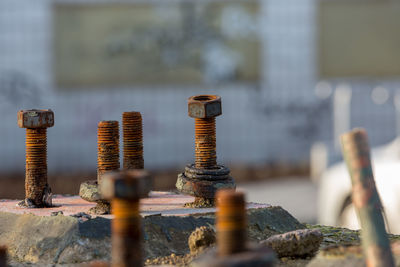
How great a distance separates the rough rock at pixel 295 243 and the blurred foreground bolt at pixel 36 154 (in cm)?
126

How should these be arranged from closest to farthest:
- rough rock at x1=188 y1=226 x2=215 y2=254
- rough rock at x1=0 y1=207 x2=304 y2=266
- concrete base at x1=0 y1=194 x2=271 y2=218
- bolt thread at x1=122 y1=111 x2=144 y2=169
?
rough rock at x1=188 y1=226 x2=215 y2=254 < rough rock at x1=0 y1=207 x2=304 y2=266 < concrete base at x1=0 y1=194 x2=271 y2=218 < bolt thread at x1=122 y1=111 x2=144 y2=169

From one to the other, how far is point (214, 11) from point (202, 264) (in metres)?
12.7

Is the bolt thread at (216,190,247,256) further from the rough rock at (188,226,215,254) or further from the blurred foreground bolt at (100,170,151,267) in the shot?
the rough rock at (188,226,215,254)

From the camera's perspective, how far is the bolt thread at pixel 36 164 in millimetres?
3973

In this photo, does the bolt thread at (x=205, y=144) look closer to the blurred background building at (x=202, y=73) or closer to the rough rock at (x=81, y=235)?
the rough rock at (x=81, y=235)

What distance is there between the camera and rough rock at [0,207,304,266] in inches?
135

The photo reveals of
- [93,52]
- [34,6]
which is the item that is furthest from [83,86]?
[34,6]

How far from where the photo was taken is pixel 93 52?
14.5 m

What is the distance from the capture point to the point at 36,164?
401 cm

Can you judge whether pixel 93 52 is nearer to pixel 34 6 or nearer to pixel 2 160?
pixel 34 6

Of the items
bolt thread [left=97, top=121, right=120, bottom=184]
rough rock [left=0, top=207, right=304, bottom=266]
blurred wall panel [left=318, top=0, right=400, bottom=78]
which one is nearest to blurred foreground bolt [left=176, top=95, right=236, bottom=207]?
rough rock [left=0, top=207, right=304, bottom=266]

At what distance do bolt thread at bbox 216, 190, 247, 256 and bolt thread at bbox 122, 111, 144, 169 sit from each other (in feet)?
6.21

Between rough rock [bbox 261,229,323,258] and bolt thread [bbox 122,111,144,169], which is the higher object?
bolt thread [bbox 122,111,144,169]

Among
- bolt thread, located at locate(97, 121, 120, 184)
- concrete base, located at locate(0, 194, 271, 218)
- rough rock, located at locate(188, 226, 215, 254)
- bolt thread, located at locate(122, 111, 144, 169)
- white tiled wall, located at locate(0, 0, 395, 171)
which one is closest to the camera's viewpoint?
rough rock, located at locate(188, 226, 215, 254)
